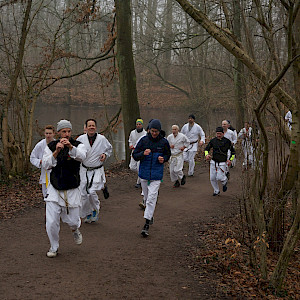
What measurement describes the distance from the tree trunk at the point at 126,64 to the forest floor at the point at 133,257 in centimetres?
510

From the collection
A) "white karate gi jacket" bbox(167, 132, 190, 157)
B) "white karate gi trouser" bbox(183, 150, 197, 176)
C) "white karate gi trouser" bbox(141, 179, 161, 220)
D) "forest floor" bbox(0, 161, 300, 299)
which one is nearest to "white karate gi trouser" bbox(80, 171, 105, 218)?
"forest floor" bbox(0, 161, 300, 299)

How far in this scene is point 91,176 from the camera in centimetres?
880

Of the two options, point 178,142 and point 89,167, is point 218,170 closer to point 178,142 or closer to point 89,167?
point 178,142

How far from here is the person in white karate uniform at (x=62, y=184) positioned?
6293 mm

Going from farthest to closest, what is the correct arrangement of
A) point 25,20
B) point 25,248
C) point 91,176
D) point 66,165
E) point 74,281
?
point 25,20, point 91,176, point 25,248, point 66,165, point 74,281

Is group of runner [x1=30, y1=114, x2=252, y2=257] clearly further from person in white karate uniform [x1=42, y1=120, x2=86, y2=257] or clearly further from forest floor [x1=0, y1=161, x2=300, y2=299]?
forest floor [x1=0, y1=161, x2=300, y2=299]

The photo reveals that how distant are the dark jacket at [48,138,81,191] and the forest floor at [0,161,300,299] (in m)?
1.11

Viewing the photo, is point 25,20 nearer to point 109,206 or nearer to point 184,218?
point 109,206

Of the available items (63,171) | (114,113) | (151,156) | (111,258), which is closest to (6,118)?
(151,156)

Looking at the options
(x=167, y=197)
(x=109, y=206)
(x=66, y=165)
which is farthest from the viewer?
(x=167, y=197)

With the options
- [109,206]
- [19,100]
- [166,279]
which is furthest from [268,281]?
[19,100]

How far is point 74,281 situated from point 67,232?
2.45 m

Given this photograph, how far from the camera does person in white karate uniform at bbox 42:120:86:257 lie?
248 inches

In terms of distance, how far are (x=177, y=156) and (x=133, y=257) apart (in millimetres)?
6449
